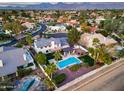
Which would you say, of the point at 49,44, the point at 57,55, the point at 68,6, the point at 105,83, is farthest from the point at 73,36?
the point at 105,83

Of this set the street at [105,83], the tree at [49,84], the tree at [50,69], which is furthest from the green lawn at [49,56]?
the street at [105,83]

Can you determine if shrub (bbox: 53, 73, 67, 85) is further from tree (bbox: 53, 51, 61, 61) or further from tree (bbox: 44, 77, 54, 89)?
tree (bbox: 53, 51, 61, 61)

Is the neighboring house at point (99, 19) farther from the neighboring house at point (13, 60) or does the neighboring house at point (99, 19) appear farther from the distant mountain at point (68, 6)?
the neighboring house at point (13, 60)

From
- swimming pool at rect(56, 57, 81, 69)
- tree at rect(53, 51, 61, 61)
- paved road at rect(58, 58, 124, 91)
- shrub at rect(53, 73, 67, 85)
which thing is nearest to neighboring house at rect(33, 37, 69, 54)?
tree at rect(53, 51, 61, 61)

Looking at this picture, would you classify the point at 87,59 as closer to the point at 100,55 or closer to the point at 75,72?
the point at 100,55

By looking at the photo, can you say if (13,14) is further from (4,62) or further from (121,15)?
(121,15)

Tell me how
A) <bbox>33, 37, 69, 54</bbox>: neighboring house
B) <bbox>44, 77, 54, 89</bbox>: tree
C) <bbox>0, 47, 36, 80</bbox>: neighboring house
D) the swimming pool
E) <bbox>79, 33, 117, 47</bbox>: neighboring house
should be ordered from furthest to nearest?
<bbox>79, 33, 117, 47</bbox>: neighboring house
<bbox>33, 37, 69, 54</bbox>: neighboring house
the swimming pool
<bbox>0, 47, 36, 80</bbox>: neighboring house
<bbox>44, 77, 54, 89</bbox>: tree

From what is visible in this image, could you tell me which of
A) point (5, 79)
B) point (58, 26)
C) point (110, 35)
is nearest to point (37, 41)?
point (58, 26)
